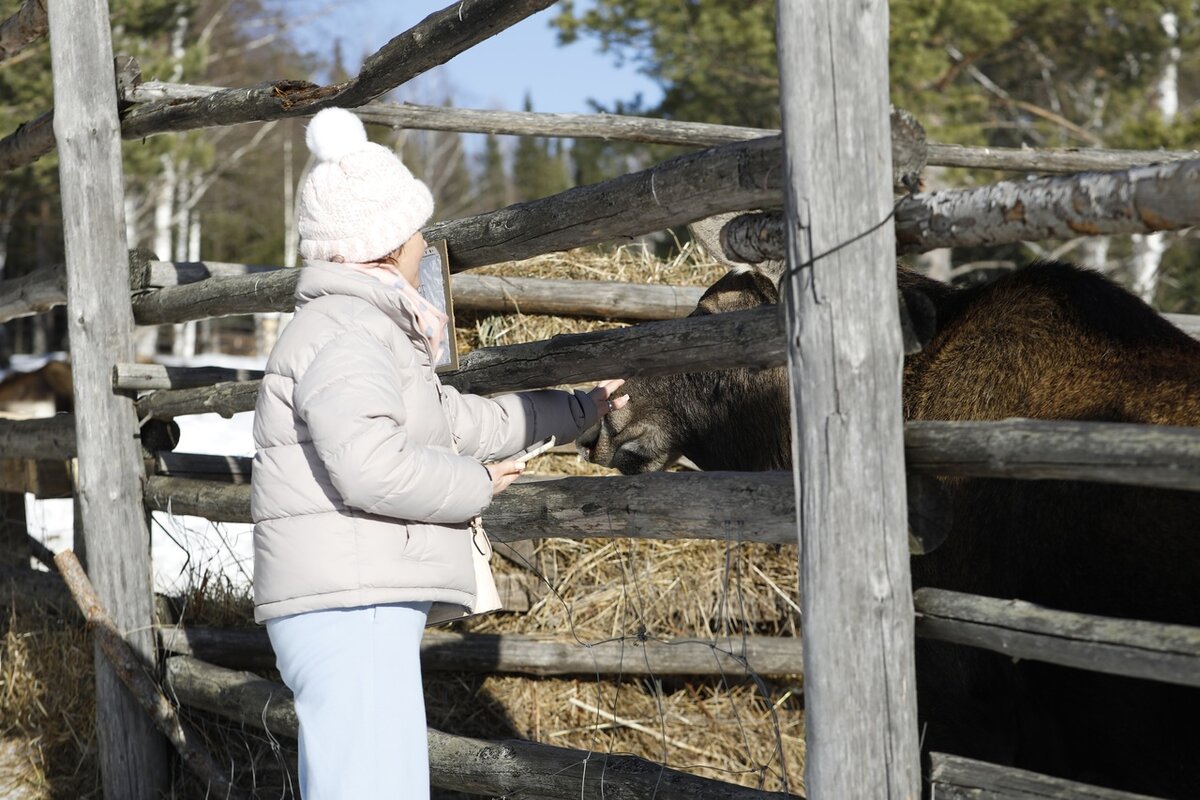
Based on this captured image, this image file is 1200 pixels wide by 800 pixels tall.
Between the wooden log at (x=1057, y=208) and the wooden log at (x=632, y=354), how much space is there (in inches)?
17.9

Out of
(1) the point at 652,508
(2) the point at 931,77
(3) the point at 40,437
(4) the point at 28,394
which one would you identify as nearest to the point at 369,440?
(1) the point at 652,508

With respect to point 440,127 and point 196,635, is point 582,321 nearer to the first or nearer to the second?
point 440,127

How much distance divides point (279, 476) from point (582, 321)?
3.04m

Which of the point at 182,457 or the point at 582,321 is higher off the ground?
the point at 582,321

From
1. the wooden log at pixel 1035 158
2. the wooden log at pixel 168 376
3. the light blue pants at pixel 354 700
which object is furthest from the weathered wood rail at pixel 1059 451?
the wooden log at pixel 168 376

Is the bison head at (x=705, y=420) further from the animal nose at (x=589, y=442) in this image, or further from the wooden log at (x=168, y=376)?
the wooden log at (x=168, y=376)

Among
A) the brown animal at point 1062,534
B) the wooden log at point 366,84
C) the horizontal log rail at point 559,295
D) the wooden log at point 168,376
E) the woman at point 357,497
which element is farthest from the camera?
the horizontal log rail at point 559,295

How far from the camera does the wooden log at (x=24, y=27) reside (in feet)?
14.9

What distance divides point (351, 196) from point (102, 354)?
7.07ft

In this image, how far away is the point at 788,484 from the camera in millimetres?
2699

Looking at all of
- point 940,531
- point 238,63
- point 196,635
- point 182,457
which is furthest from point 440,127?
point 238,63

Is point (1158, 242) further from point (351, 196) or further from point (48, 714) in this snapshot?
point (351, 196)

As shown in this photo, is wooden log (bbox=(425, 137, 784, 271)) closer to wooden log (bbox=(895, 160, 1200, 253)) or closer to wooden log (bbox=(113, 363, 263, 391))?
wooden log (bbox=(895, 160, 1200, 253))

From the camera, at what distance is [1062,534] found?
9.31 feet
